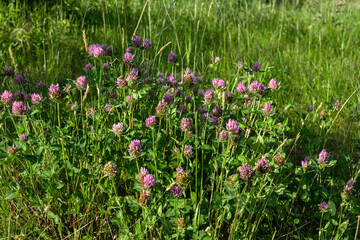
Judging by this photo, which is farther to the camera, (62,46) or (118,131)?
(62,46)

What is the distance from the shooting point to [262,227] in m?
1.83

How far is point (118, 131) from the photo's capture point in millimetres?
1705

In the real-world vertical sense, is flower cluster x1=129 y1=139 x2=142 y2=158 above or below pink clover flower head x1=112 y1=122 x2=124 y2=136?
below

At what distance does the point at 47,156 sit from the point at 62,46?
2.34 metres

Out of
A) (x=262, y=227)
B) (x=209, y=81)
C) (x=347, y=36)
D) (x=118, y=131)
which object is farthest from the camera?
(x=347, y=36)

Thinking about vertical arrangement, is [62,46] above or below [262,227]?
above

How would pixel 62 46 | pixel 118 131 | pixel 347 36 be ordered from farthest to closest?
1. pixel 347 36
2. pixel 62 46
3. pixel 118 131

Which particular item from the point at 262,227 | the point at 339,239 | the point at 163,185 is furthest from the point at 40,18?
the point at 339,239

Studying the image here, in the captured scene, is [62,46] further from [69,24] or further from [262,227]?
[262,227]

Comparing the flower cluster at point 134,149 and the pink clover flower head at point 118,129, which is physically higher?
the pink clover flower head at point 118,129

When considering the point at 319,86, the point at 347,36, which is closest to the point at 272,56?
the point at 319,86

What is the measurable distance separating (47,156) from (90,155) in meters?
0.21

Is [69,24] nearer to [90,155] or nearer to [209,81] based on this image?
[209,81]

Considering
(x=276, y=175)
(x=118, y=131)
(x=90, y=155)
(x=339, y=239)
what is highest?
(x=118, y=131)
